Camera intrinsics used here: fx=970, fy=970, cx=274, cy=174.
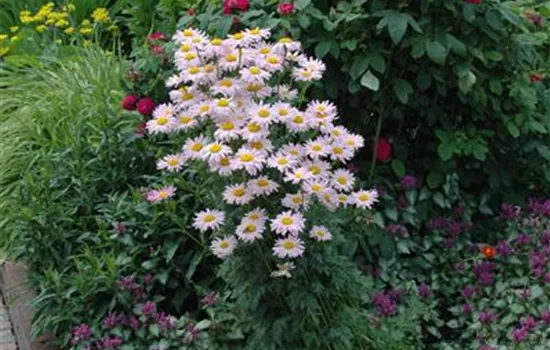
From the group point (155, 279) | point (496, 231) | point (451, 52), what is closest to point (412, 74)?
point (451, 52)

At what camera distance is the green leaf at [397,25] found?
3803 mm

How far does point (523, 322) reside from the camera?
360cm

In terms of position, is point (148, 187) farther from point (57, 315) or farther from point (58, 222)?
point (57, 315)

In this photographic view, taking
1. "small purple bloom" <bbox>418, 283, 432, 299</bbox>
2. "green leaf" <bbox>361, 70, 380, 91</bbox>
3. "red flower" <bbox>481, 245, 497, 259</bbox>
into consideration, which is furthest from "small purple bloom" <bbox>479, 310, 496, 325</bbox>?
"green leaf" <bbox>361, 70, 380, 91</bbox>

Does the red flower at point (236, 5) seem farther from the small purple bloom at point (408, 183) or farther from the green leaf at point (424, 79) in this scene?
the small purple bloom at point (408, 183)

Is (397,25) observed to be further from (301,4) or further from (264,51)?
(264,51)

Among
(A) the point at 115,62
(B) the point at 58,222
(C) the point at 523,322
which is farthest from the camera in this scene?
(A) the point at 115,62

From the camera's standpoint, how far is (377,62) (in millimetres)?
3955

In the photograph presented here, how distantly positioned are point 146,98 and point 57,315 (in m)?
1.01

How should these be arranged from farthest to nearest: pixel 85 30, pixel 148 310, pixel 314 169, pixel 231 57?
pixel 85 30 → pixel 148 310 → pixel 231 57 → pixel 314 169

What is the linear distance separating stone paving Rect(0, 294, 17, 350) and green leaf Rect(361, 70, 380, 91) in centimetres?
181

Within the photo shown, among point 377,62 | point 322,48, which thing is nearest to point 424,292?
point 377,62

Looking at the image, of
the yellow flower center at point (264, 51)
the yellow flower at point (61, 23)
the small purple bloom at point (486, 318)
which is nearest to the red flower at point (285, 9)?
the yellow flower center at point (264, 51)

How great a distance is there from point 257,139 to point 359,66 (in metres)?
1.17
